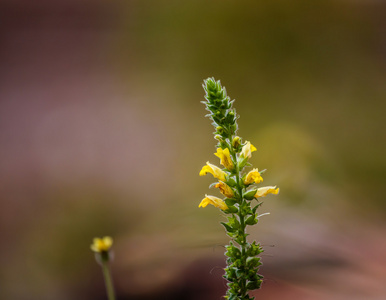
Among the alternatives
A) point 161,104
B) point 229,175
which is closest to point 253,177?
point 229,175

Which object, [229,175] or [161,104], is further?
[161,104]

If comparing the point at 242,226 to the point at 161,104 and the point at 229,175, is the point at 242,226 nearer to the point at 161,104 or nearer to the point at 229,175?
the point at 229,175

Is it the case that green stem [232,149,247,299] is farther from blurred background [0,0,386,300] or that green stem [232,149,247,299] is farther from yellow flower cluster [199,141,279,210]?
blurred background [0,0,386,300]

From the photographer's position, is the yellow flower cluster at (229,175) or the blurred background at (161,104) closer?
the yellow flower cluster at (229,175)

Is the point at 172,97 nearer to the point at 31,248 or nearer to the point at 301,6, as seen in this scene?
the point at 301,6

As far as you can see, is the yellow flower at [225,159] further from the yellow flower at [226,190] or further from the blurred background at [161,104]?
the blurred background at [161,104]

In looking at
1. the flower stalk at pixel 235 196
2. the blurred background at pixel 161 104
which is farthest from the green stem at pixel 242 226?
the blurred background at pixel 161 104

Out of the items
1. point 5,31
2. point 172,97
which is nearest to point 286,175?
point 172,97
